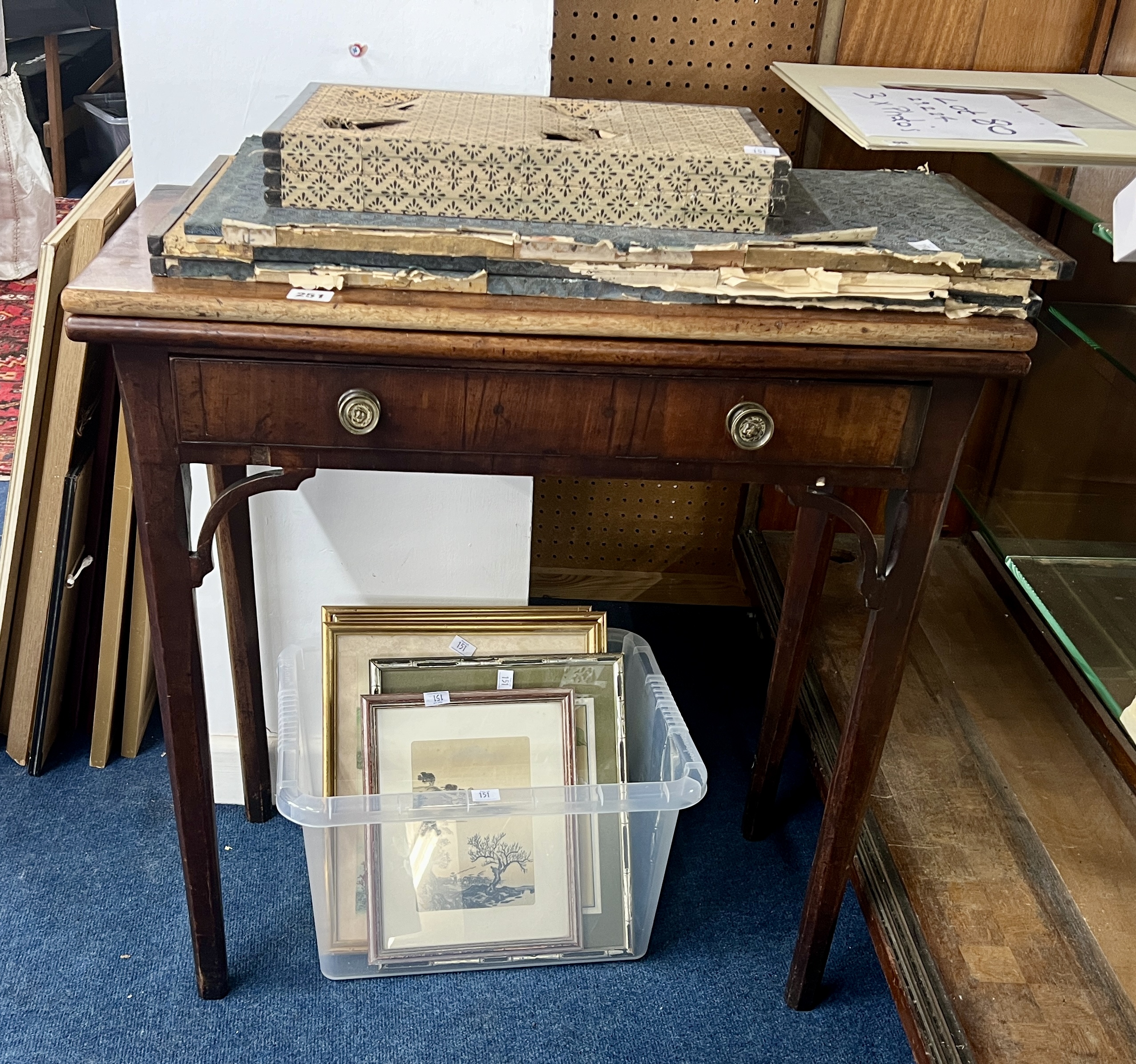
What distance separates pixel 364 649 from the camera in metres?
1.48

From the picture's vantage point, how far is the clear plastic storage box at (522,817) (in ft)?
4.18

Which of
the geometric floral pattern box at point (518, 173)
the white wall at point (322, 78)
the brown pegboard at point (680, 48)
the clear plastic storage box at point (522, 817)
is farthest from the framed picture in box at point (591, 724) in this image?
the brown pegboard at point (680, 48)

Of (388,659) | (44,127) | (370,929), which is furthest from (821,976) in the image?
(44,127)

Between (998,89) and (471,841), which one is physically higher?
(998,89)

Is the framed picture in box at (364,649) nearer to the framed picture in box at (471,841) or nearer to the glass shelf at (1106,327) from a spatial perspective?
the framed picture in box at (471,841)

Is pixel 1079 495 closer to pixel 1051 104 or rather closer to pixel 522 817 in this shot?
pixel 1051 104

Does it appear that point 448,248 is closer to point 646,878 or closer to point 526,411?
point 526,411

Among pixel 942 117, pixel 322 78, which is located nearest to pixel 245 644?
pixel 322 78

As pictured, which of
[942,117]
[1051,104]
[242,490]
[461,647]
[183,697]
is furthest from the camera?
[461,647]

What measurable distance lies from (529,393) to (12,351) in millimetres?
2466

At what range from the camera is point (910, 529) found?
3.54 ft

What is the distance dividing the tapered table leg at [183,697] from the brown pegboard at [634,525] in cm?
94

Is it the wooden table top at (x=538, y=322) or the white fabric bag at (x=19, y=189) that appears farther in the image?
the white fabric bag at (x=19, y=189)

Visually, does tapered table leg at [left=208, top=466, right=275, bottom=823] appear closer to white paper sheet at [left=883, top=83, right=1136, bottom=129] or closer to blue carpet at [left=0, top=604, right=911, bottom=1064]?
blue carpet at [left=0, top=604, right=911, bottom=1064]
